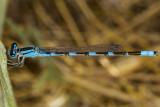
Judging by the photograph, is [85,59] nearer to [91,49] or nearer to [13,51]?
[91,49]

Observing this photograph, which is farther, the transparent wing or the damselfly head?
the transparent wing

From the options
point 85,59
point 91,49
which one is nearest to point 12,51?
point 91,49

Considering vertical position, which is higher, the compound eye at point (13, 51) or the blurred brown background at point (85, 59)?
the blurred brown background at point (85, 59)

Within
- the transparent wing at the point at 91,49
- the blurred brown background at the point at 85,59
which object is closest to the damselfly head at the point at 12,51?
the transparent wing at the point at 91,49

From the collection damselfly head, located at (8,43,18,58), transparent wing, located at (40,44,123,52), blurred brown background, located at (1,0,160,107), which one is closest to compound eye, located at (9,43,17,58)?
damselfly head, located at (8,43,18,58)

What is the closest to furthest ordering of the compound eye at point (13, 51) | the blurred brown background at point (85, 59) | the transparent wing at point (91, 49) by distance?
the compound eye at point (13, 51) → the transparent wing at point (91, 49) → the blurred brown background at point (85, 59)

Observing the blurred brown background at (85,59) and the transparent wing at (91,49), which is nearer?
the transparent wing at (91,49)

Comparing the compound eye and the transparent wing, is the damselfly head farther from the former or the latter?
the transparent wing

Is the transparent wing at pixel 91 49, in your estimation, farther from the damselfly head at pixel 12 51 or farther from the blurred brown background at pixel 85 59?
the blurred brown background at pixel 85 59

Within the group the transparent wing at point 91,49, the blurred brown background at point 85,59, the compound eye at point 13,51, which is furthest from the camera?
the blurred brown background at point 85,59
